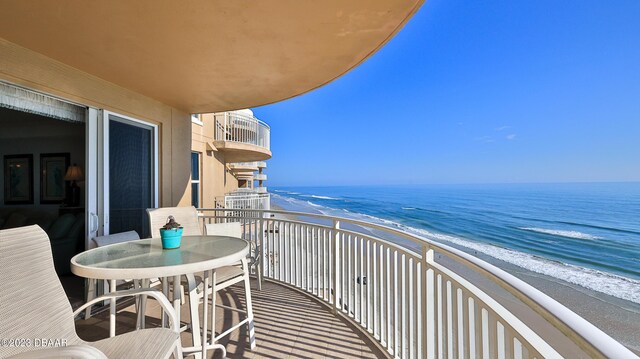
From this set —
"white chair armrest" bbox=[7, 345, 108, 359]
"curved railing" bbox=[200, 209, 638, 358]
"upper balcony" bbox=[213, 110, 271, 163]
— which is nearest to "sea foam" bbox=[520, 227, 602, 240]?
"upper balcony" bbox=[213, 110, 271, 163]

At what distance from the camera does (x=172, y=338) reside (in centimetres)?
134

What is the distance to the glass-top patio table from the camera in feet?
4.94

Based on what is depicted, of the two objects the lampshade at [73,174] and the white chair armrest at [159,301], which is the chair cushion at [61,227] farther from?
the white chair armrest at [159,301]

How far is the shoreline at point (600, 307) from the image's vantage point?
5392 mm

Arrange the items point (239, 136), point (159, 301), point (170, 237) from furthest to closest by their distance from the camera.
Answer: point (239, 136), point (170, 237), point (159, 301)

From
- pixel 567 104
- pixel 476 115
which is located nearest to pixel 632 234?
pixel 567 104

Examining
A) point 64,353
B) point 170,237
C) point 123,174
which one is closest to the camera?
point 64,353

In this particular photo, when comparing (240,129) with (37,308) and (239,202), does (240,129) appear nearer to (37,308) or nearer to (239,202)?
(239,202)

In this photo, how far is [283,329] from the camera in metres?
2.50

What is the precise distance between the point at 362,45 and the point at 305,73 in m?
0.71

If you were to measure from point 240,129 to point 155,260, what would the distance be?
28.6ft

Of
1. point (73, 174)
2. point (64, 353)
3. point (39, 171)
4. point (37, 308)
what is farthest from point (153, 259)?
point (39, 171)

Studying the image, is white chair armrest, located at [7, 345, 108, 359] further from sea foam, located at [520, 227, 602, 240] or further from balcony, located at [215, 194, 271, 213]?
sea foam, located at [520, 227, 602, 240]

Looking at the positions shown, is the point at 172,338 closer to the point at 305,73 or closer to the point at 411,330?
the point at 411,330
